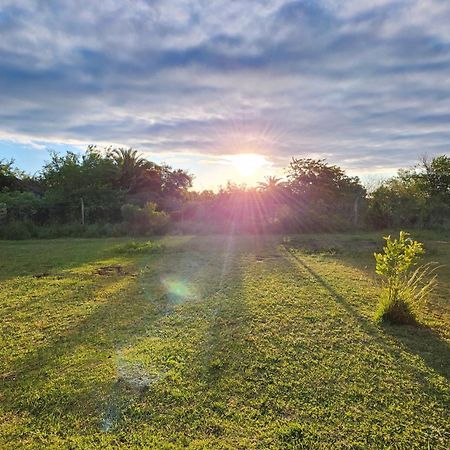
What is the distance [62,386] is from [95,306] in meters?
1.68

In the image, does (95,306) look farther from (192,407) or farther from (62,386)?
(192,407)

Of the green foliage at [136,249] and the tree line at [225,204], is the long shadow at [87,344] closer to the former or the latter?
the green foliage at [136,249]

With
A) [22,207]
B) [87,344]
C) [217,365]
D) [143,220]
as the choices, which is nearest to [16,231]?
[22,207]

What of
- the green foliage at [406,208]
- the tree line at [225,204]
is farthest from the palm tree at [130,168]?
the green foliage at [406,208]

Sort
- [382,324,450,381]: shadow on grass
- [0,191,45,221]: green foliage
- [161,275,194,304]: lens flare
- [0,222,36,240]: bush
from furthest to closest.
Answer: [0,191,45,221]: green foliage
[0,222,36,240]: bush
[161,275,194,304]: lens flare
[382,324,450,381]: shadow on grass

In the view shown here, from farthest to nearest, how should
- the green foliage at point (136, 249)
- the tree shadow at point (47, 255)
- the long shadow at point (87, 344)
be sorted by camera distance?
the green foliage at point (136, 249) < the tree shadow at point (47, 255) < the long shadow at point (87, 344)

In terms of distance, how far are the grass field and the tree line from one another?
579 cm

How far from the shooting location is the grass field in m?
1.99

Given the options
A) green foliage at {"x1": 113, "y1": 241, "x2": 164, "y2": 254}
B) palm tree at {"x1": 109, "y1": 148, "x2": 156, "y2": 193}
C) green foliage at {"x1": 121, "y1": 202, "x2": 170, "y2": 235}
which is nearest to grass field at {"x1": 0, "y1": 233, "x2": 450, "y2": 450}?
green foliage at {"x1": 113, "y1": 241, "x2": 164, "y2": 254}

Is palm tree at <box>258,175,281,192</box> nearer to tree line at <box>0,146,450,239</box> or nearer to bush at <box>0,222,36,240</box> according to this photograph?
tree line at <box>0,146,450,239</box>

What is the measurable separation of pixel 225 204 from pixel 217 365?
10420 millimetres

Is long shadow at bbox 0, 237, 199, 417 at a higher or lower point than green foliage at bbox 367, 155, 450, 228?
lower

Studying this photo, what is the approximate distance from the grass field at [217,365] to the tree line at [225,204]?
5.79 meters

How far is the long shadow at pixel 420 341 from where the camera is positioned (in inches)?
107
